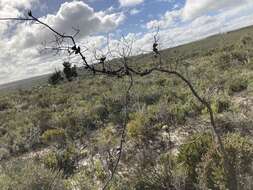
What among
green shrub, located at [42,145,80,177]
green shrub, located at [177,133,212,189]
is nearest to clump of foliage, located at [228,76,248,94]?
green shrub, located at [42,145,80,177]

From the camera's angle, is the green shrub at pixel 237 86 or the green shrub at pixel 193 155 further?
the green shrub at pixel 237 86

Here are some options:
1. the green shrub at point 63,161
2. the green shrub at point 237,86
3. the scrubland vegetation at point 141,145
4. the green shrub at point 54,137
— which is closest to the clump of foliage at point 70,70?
the scrubland vegetation at point 141,145

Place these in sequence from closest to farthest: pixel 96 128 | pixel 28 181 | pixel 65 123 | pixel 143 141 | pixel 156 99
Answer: pixel 28 181 → pixel 143 141 → pixel 96 128 → pixel 65 123 → pixel 156 99

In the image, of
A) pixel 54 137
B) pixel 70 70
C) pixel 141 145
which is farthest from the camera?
pixel 54 137

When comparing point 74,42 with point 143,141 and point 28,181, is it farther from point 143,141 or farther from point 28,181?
point 143,141

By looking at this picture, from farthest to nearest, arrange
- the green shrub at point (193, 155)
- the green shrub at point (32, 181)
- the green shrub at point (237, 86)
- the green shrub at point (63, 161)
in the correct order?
A: the green shrub at point (237, 86) → the green shrub at point (63, 161) → the green shrub at point (32, 181) → the green shrub at point (193, 155)

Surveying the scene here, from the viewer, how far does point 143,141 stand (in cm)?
798

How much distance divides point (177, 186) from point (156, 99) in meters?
7.81

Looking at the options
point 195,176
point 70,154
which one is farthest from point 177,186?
point 70,154

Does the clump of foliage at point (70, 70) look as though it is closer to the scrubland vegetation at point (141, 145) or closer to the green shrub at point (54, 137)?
the scrubland vegetation at point (141, 145)

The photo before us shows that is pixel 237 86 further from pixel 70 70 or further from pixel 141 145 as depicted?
pixel 70 70

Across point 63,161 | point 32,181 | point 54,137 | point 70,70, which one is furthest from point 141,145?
point 70,70

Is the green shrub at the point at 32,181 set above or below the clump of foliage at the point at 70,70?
below

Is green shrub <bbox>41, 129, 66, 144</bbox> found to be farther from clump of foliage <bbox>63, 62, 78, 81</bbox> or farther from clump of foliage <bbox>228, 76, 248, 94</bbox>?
clump of foliage <bbox>63, 62, 78, 81</bbox>
